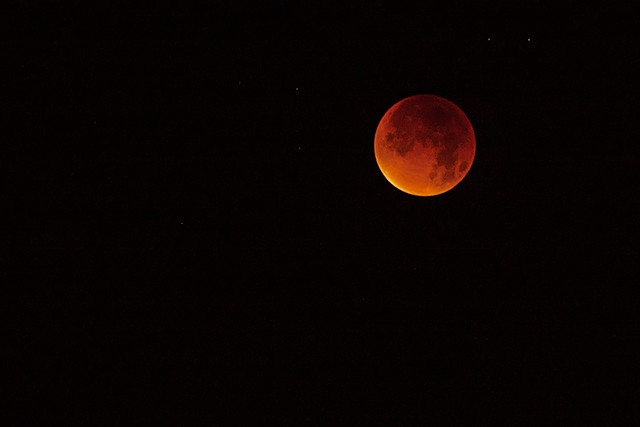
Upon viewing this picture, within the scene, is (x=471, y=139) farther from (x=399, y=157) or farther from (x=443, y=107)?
(x=399, y=157)

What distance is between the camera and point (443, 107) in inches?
143

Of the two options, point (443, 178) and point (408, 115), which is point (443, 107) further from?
point (443, 178)

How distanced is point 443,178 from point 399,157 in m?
0.34

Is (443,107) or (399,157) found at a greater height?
(443,107)

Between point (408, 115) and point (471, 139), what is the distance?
1.71 ft

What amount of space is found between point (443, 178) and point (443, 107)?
506 millimetres

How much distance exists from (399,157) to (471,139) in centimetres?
61

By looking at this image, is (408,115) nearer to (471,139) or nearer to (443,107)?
(443,107)

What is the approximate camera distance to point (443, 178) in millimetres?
3574

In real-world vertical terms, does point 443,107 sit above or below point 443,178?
above

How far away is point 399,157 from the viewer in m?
3.54

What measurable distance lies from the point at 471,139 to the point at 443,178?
1.37 ft

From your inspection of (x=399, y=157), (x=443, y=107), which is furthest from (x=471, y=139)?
(x=399, y=157)

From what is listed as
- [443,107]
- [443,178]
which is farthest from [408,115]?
[443,178]
